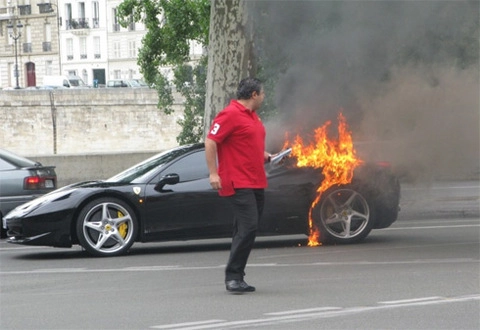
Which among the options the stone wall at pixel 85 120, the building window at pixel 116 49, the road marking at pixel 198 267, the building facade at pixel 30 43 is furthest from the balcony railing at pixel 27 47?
the road marking at pixel 198 267

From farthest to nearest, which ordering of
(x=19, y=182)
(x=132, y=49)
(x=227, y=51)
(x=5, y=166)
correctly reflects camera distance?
(x=132, y=49) → (x=227, y=51) → (x=5, y=166) → (x=19, y=182)

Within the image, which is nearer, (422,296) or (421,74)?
(422,296)

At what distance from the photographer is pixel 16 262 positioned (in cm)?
1498

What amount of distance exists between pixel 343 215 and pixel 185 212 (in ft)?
6.18

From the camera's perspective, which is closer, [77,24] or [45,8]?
[77,24]

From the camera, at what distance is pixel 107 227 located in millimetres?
15320

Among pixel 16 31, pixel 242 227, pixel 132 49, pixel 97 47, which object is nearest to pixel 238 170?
pixel 242 227

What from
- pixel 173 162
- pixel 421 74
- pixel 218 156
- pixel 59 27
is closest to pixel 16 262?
pixel 173 162

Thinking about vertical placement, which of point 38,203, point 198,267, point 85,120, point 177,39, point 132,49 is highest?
point 132,49

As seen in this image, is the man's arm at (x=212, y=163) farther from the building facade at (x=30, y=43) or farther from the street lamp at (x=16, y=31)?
the building facade at (x=30, y=43)

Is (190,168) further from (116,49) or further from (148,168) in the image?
(116,49)

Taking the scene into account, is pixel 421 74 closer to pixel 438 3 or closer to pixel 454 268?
pixel 438 3

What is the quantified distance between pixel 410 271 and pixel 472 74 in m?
4.20

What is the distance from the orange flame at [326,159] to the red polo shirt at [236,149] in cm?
435
